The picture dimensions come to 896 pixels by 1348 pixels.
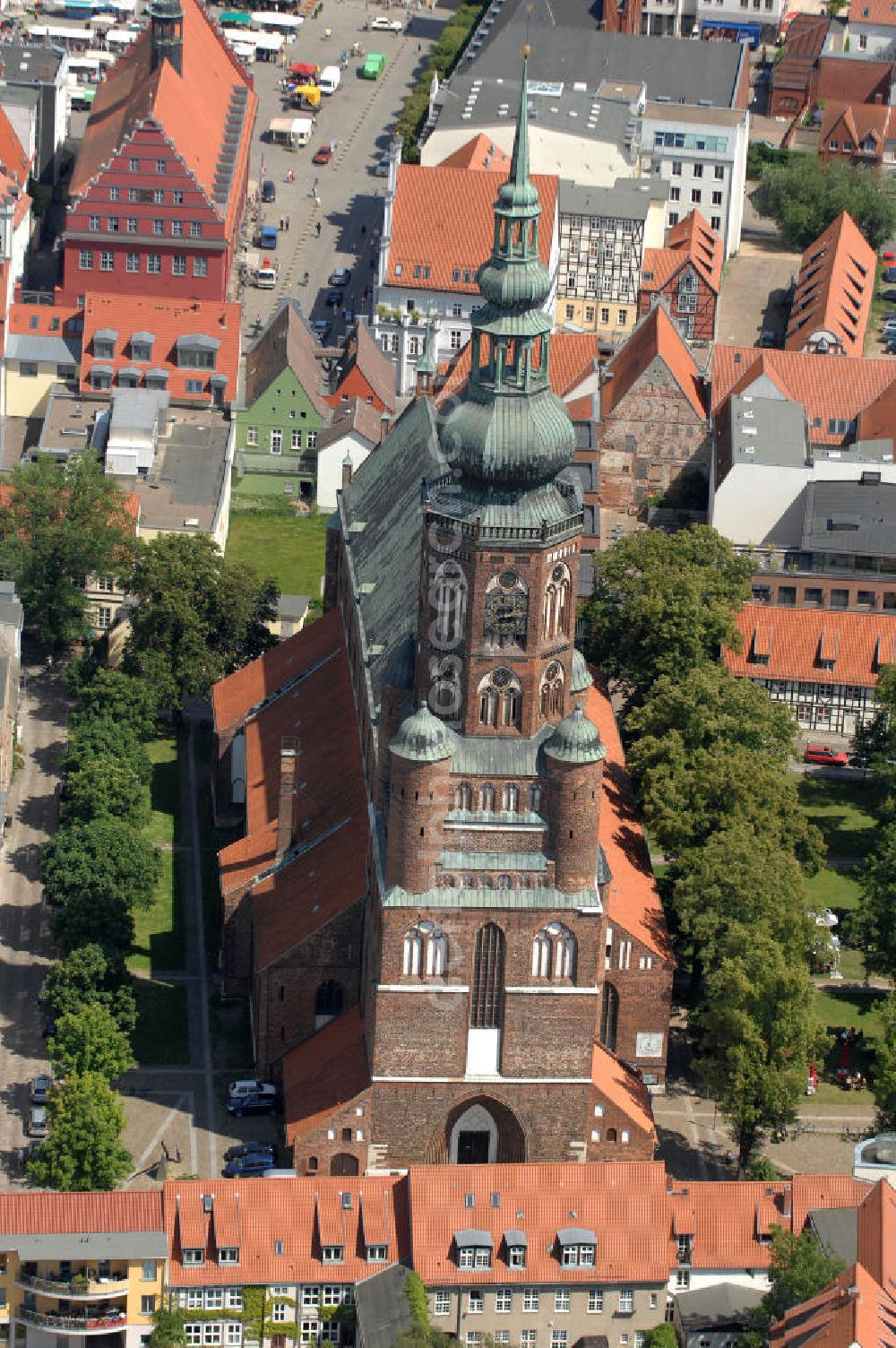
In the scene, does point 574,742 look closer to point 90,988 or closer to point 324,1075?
point 324,1075

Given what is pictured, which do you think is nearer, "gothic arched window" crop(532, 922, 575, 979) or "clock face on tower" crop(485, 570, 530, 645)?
"clock face on tower" crop(485, 570, 530, 645)

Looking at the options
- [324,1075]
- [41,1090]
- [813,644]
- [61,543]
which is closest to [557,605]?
[324,1075]

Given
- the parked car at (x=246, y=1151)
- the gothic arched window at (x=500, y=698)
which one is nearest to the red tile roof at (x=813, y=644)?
the gothic arched window at (x=500, y=698)

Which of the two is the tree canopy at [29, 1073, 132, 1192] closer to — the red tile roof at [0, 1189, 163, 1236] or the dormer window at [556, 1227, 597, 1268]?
the red tile roof at [0, 1189, 163, 1236]

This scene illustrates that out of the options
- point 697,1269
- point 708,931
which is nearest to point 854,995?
point 708,931

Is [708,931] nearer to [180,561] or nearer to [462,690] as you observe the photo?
[462,690]

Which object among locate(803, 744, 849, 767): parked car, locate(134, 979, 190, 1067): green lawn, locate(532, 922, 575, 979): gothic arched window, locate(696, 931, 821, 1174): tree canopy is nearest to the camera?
locate(532, 922, 575, 979): gothic arched window

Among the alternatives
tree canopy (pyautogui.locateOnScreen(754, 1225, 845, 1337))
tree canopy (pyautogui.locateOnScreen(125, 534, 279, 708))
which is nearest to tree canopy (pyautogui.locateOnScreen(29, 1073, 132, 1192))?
tree canopy (pyautogui.locateOnScreen(754, 1225, 845, 1337))
